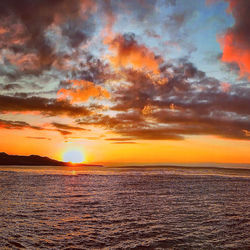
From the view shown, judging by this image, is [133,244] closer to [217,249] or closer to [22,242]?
[217,249]

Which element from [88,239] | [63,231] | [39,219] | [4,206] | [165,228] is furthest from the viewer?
[4,206]

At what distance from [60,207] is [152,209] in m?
9.50

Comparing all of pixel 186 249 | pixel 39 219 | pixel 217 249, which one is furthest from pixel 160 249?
pixel 39 219

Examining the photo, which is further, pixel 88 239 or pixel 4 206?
pixel 4 206

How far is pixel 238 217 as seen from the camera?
70.7 ft

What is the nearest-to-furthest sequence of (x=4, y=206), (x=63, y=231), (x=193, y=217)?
(x=63, y=231), (x=193, y=217), (x=4, y=206)

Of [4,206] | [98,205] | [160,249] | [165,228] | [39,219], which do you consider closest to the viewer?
[160,249]

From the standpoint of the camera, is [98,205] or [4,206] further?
[98,205]

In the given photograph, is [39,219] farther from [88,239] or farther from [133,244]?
[133,244]

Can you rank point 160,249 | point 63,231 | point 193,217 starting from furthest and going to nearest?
1. point 193,217
2. point 63,231
3. point 160,249

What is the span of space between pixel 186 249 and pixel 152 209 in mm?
11085

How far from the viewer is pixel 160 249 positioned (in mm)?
13141

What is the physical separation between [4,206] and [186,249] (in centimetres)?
1907

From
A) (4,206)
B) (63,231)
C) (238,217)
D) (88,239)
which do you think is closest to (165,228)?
(88,239)
